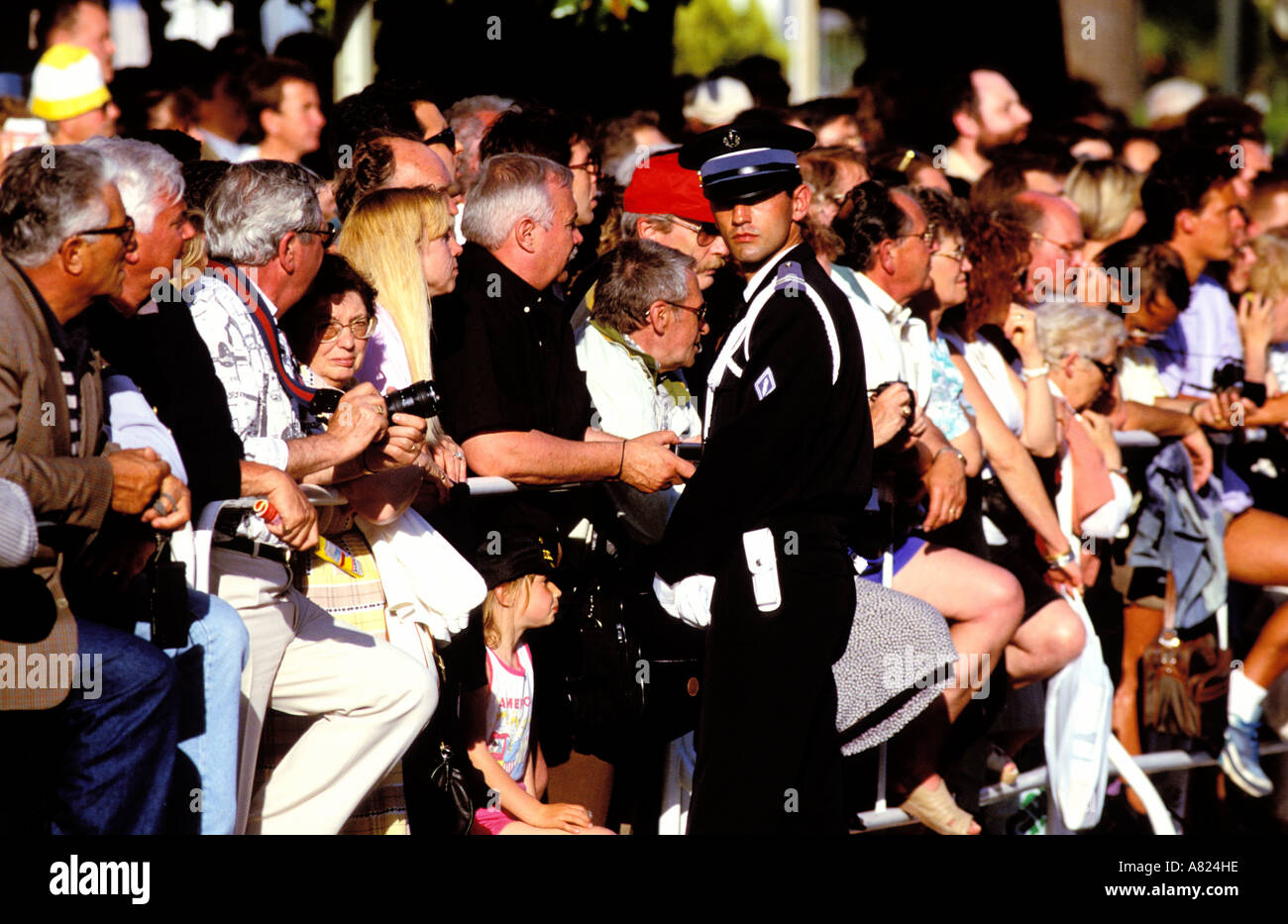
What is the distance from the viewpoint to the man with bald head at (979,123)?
988 centimetres

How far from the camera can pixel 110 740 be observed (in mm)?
4070

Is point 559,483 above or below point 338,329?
below

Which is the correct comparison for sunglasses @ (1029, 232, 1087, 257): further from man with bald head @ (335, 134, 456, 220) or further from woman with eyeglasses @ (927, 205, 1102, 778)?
man with bald head @ (335, 134, 456, 220)

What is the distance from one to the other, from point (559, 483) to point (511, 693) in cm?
67

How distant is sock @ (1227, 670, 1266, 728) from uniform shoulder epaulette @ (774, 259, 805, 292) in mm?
3677

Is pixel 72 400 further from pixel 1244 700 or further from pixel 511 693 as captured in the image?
pixel 1244 700

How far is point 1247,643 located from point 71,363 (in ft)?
19.4

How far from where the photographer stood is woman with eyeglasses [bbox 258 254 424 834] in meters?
4.96

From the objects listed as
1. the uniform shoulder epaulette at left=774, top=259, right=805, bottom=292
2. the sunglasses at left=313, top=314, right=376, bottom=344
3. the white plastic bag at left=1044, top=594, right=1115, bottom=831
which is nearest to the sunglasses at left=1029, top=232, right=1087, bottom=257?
the white plastic bag at left=1044, top=594, right=1115, bottom=831

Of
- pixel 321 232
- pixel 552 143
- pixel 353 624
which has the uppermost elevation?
pixel 552 143

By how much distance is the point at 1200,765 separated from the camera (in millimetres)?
7543

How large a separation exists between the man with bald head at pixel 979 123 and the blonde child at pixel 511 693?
17.1 ft

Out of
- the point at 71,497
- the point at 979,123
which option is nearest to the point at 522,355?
the point at 71,497
